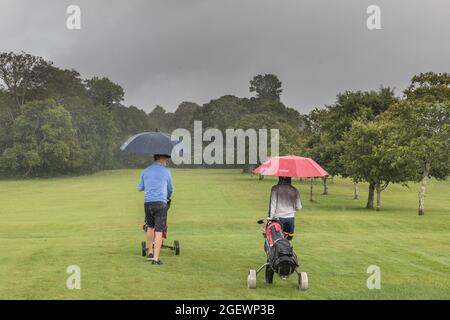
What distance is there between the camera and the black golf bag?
9945 millimetres

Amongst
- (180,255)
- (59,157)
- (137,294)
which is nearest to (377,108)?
(180,255)

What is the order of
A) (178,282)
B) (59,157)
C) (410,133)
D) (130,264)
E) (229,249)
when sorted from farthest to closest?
(59,157), (410,133), (229,249), (130,264), (178,282)

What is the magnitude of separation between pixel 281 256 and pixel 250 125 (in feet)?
290

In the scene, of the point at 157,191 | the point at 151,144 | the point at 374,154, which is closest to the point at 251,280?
the point at 157,191

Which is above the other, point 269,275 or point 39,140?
point 39,140

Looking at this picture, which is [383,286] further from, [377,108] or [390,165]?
[377,108]

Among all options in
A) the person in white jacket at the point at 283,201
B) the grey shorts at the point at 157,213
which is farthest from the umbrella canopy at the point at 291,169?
the grey shorts at the point at 157,213

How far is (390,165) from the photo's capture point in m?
40.9

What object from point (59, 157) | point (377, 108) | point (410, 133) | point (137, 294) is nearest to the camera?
point (137, 294)

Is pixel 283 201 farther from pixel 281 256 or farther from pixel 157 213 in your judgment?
pixel 157 213

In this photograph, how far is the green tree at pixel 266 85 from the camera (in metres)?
150

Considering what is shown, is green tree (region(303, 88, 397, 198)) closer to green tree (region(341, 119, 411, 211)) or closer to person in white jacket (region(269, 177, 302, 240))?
green tree (region(341, 119, 411, 211))

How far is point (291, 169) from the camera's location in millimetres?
10781

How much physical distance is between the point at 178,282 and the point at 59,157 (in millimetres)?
90044
